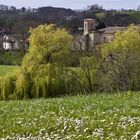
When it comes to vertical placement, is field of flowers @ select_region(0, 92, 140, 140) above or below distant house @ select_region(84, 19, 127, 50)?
below

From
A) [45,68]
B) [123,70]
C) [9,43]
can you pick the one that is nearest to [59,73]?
[45,68]

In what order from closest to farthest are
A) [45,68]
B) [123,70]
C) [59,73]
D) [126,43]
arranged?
[123,70], [45,68], [59,73], [126,43]

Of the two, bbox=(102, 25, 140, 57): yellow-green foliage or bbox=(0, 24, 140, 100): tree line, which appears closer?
bbox=(0, 24, 140, 100): tree line

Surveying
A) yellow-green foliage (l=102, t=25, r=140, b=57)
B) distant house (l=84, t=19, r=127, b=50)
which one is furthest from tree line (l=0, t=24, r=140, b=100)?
distant house (l=84, t=19, r=127, b=50)

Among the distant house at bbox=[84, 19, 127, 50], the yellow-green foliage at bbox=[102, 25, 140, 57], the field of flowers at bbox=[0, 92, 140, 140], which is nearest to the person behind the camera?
the field of flowers at bbox=[0, 92, 140, 140]

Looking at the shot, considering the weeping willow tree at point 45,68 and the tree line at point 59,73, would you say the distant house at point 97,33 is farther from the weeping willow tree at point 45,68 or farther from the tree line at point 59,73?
the weeping willow tree at point 45,68

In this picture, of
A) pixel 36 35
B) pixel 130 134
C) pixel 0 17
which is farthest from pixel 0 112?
pixel 0 17

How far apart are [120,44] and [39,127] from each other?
1764 inches

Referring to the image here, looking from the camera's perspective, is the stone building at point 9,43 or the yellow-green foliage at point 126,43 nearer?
the yellow-green foliage at point 126,43

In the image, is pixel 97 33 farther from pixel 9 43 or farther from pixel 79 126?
pixel 79 126

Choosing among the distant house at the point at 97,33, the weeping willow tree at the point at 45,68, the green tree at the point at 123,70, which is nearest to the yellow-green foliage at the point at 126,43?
the green tree at the point at 123,70

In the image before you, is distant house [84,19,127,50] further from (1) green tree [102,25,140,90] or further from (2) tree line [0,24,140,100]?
(1) green tree [102,25,140,90]

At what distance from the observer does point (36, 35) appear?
155ft

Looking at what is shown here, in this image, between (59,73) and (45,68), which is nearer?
(45,68)
